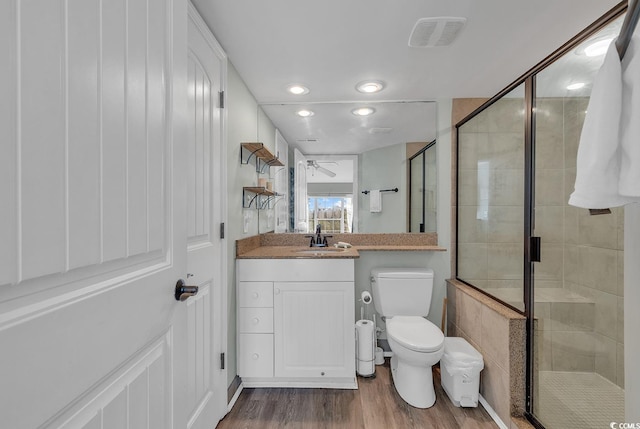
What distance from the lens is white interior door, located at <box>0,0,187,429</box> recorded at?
43cm

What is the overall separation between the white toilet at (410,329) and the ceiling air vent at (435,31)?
1.52m

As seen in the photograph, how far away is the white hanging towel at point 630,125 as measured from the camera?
0.76 metres

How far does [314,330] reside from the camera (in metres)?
1.95

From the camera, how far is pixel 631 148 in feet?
2.52

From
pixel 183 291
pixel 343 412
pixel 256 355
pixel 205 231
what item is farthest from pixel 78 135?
pixel 343 412

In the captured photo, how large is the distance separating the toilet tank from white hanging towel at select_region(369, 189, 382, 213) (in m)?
0.55

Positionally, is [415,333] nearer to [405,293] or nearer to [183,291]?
[405,293]

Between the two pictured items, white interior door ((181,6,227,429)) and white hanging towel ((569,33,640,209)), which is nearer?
white hanging towel ((569,33,640,209))

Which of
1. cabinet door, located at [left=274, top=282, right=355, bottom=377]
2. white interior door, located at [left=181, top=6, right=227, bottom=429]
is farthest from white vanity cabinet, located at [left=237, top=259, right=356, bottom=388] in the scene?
white interior door, located at [left=181, top=6, right=227, bottom=429]

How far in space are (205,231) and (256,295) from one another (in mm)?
648

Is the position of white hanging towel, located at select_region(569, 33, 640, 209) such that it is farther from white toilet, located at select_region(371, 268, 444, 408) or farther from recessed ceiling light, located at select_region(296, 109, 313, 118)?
recessed ceiling light, located at select_region(296, 109, 313, 118)

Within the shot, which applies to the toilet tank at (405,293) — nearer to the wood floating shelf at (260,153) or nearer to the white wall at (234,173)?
the white wall at (234,173)

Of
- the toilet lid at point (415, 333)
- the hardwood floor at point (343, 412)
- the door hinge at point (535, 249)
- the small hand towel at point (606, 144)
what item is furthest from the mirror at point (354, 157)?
the small hand towel at point (606, 144)

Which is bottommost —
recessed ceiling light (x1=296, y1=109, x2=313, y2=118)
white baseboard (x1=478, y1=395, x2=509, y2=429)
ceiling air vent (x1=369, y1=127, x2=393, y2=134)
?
white baseboard (x1=478, y1=395, x2=509, y2=429)
